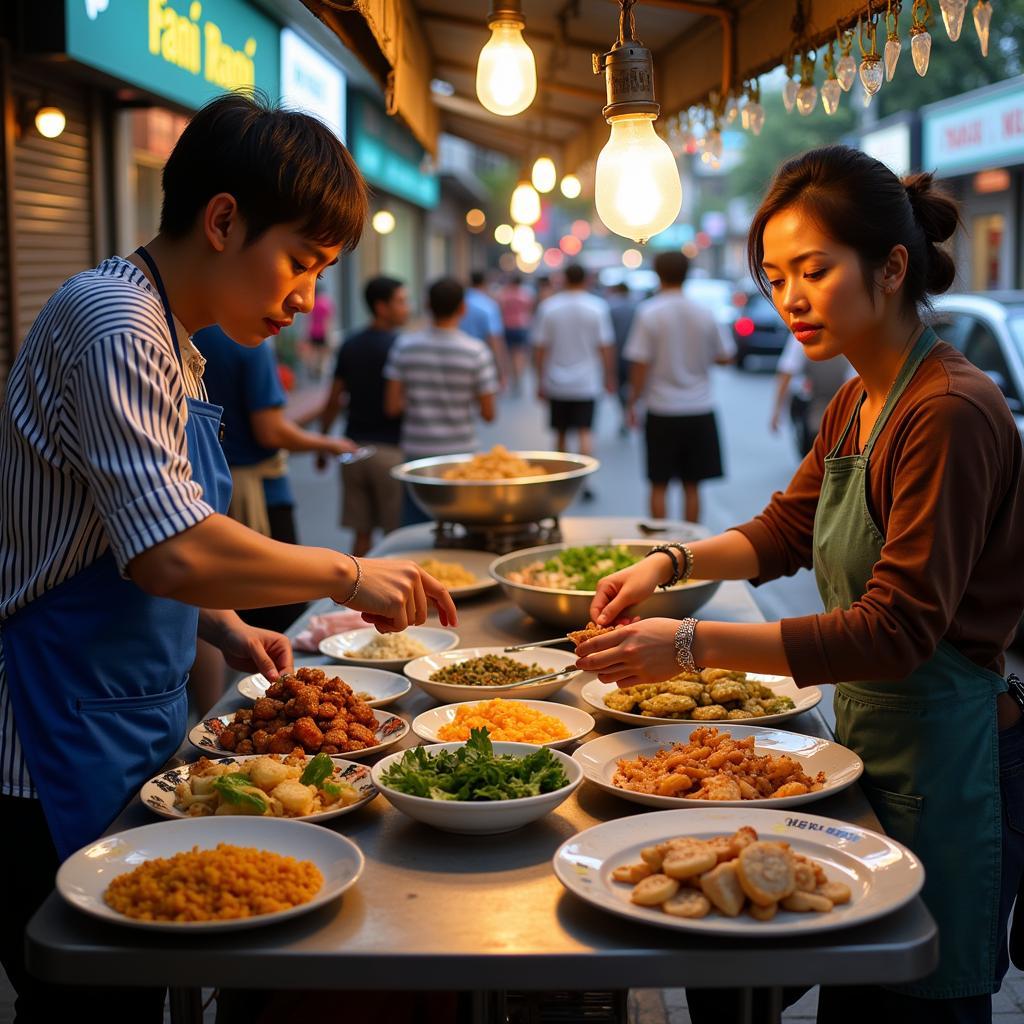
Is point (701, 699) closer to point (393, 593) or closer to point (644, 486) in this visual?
point (393, 593)

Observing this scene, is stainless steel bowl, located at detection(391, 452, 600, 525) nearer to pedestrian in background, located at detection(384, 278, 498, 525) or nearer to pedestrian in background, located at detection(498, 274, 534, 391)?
pedestrian in background, located at detection(384, 278, 498, 525)

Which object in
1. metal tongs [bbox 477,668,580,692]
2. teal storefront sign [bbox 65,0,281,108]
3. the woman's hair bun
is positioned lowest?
metal tongs [bbox 477,668,580,692]

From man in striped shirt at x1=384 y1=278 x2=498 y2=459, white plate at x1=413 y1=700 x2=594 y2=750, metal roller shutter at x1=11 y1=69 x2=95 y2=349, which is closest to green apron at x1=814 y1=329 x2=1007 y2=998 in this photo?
white plate at x1=413 y1=700 x2=594 y2=750

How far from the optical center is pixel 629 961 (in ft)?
5.68

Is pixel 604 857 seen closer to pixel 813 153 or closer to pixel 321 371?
pixel 813 153

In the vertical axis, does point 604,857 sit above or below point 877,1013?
above

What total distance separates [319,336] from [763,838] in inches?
755

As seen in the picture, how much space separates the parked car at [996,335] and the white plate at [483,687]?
4880mm

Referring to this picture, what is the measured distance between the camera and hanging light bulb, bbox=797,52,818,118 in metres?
3.66

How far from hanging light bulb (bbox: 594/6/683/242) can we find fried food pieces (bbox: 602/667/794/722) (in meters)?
0.97

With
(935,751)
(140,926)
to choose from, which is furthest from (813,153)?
(140,926)

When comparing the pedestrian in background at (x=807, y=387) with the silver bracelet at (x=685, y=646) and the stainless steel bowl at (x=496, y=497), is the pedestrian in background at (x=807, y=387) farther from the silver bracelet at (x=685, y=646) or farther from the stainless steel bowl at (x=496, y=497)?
the silver bracelet at (x=685, y=646)

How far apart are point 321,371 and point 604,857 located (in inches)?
785

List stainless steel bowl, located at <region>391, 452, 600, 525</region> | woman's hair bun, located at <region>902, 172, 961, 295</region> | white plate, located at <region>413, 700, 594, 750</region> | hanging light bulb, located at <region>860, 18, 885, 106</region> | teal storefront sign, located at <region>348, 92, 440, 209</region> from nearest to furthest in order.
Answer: woman's hair bun, located at <region>902, 172, 961, 295</region> → white plate, located at <region>413, 700, 594, 750</region> → hanging light bulb, located at <region>860, 18, 885, 106</region> → stainless steel bowl, located at <region>391, 452, 600, 525</region> → teal storefront sign, located at <region>348, 92, 440, 209</region>
